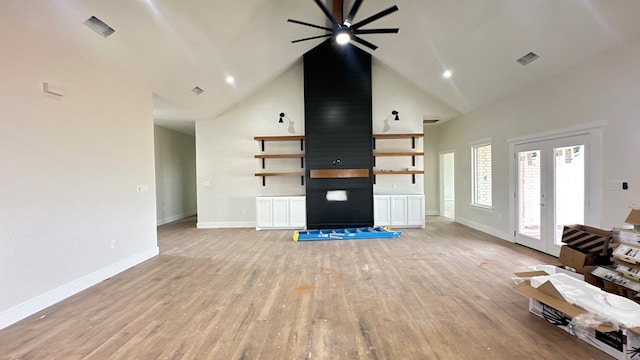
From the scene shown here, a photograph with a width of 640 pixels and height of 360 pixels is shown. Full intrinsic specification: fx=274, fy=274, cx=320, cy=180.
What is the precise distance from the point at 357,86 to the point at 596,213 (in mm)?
4983

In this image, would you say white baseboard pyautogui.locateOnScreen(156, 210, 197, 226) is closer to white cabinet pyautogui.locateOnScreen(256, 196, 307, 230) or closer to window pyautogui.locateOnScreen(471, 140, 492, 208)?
white cabinet pyautogui.locateOnScreen(256, 196, 307, 230)

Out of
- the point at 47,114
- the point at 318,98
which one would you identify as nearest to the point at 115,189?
the point at 47,114

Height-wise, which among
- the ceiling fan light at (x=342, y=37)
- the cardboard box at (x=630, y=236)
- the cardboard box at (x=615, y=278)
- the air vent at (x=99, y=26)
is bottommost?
the cardboard box at (x=615, y=278)

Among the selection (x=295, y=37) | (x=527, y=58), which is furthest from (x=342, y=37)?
(x=527, y=58)

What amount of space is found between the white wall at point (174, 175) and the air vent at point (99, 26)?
15.4ft

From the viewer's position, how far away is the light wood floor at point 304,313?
81.7 inches

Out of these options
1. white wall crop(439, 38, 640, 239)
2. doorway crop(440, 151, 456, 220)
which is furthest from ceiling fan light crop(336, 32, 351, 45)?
doorway crop(440, 151, 456, 220)

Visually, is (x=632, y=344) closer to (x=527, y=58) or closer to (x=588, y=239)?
(x=588, y=239)

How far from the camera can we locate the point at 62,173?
3.10 meters

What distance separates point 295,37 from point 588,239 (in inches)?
221

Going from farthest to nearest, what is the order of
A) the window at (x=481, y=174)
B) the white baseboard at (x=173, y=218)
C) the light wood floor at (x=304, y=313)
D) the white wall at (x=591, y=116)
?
the white baseboard at (x=173, y=218)
the window at (x=481, y=174)
the white wall at (x=591, y=116)
the light wood floor at (x=304, y=313)

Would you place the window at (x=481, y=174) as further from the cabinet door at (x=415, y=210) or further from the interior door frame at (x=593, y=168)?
the interior door frame at (x=593, y=168)

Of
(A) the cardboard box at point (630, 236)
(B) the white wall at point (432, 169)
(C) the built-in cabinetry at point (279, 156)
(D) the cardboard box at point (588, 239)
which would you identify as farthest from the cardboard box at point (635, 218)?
(B) the white wall at point (432, 169)

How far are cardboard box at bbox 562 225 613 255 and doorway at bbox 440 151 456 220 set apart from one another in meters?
5.16
